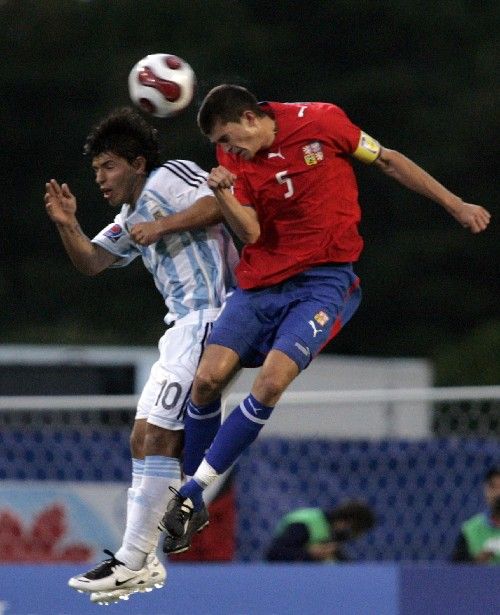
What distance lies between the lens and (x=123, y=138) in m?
7.41

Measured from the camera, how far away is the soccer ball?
7.24 m

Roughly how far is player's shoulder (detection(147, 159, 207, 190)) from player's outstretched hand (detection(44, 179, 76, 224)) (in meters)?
0.34

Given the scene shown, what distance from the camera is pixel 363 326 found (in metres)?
34.7

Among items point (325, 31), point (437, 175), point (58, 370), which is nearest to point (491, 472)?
point (58, 370)

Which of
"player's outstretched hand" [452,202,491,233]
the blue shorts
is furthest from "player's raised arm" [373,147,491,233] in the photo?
the blue shorts

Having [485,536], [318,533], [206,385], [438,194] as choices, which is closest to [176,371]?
[206,385]

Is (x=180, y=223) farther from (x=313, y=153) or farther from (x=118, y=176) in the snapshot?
(x=313, y=153)

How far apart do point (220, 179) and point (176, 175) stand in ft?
1.86

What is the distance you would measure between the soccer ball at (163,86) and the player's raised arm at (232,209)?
423 millimetres

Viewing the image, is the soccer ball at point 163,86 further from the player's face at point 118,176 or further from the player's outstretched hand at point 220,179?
the player's outstretched hand at point 220,179

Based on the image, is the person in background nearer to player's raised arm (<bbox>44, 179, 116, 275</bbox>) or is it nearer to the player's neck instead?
player's raised arm (<bbox>44, 179, 116, 275</bbox>)

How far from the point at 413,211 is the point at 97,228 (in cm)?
691

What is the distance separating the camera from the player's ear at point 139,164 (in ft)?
24.4

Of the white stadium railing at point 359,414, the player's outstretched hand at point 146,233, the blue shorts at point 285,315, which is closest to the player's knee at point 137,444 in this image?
the blue shorts at point 285,315
